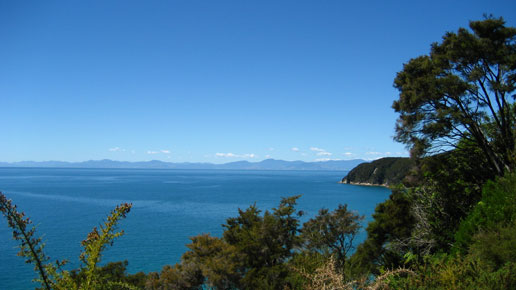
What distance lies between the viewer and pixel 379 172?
135000 millimetres

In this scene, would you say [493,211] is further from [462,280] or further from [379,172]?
[379,172]

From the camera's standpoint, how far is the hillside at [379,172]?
412ft

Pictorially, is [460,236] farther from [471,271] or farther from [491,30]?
[491,30]

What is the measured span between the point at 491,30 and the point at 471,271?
1245cm

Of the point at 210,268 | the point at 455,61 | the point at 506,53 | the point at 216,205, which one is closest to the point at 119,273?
the point at 210,268

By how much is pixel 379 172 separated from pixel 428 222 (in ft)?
413

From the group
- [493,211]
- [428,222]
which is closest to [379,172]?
[428,222]

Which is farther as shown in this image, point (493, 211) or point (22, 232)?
point (493, 211)

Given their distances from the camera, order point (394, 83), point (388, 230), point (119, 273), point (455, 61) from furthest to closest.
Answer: point (388, 230), point (119, 273), point (394, 83), point (455, 61)

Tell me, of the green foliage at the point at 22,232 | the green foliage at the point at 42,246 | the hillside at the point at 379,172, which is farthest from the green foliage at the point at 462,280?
the hillside at the point at 379,172

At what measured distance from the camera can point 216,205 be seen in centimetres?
6994

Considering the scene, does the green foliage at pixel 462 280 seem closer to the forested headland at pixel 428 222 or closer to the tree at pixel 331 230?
the forested headland at pixel 428 222

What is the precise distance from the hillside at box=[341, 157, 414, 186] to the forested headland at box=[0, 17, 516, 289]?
107 meters

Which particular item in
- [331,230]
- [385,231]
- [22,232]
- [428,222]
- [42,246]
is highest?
[22,232]
